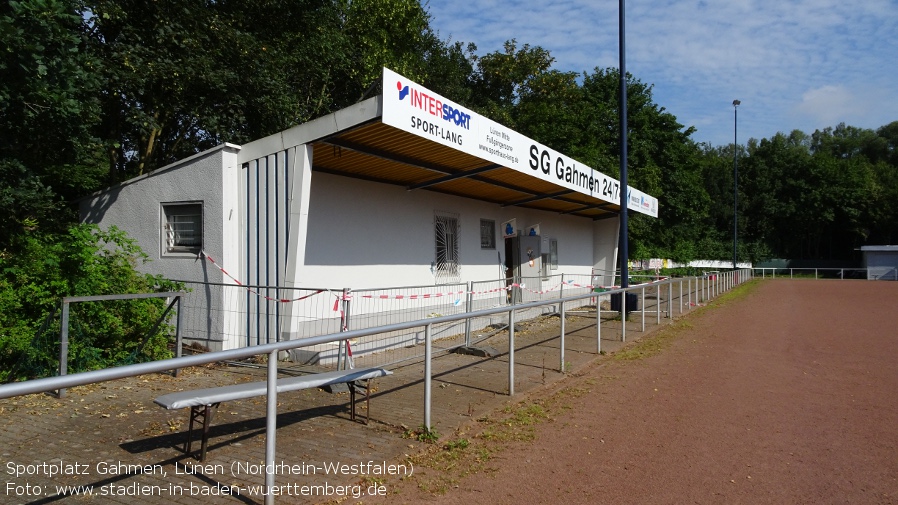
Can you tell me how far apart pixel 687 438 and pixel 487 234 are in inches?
462

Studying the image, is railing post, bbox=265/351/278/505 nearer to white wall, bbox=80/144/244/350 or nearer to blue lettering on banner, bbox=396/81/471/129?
blue lettering on banner, bbox=396/81/471/129

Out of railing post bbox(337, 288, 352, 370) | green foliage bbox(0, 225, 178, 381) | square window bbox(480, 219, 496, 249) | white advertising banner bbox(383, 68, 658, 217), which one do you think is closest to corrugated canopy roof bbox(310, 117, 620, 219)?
white advertising banner bbox(383, 68, 658, 217)

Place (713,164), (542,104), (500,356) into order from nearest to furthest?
1. (500,356)
2. (542,104)
3. (713,164)

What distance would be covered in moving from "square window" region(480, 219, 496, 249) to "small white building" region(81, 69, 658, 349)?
1544 mm


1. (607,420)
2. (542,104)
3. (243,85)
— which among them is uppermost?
(542,104)

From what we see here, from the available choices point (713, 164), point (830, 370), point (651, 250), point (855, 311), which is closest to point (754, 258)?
point (713, 164)

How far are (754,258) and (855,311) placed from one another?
4672 cm

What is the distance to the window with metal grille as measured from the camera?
14953mm

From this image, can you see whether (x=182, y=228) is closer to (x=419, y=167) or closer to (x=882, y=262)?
(x=419, y=167)

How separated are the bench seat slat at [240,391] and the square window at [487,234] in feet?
36.7

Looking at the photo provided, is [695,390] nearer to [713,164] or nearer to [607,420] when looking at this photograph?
[607,420]

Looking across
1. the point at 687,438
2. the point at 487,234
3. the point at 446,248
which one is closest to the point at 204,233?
the point at 446,248

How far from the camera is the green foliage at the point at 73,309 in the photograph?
768 centimetres

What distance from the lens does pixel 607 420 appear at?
6.60 m
